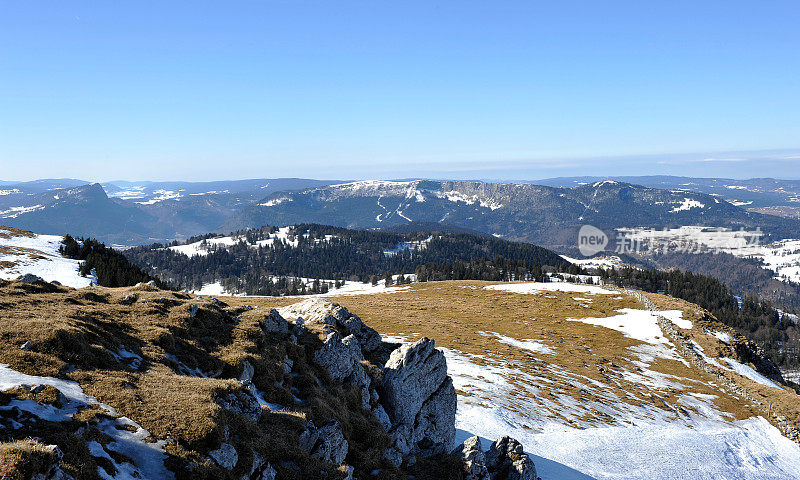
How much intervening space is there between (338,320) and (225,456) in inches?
743

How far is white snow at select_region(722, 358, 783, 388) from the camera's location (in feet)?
214

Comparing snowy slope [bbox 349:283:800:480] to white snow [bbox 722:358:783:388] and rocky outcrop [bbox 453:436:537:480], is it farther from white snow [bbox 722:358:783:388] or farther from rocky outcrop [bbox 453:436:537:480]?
rocky outcrop [bbox 453:436:537:480]

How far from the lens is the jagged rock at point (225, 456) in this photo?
13.1m

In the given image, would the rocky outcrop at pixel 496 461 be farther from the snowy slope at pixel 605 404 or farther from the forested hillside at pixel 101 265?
the forested hillside at pixel 101 265

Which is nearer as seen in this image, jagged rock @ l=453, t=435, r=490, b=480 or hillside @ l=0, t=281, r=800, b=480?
hillside @ l=0, t=281, r=800, b=480

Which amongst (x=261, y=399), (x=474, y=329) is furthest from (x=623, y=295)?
(x=261, y=399)

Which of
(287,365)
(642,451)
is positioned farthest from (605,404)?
(287,365)

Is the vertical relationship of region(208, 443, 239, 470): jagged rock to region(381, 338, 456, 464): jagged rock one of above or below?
above

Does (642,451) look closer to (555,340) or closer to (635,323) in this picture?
(555,340)

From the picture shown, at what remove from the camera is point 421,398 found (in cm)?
2762

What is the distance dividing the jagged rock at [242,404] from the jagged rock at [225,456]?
85.6 inches

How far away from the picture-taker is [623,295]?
11681 centimetres

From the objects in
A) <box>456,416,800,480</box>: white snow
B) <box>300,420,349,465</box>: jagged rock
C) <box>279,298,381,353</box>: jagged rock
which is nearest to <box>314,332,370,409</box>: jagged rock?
<box>279,298,381,353</box>: jagged rock

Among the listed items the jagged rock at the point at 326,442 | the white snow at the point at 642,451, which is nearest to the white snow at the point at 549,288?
the white snow at the point at 642,451
